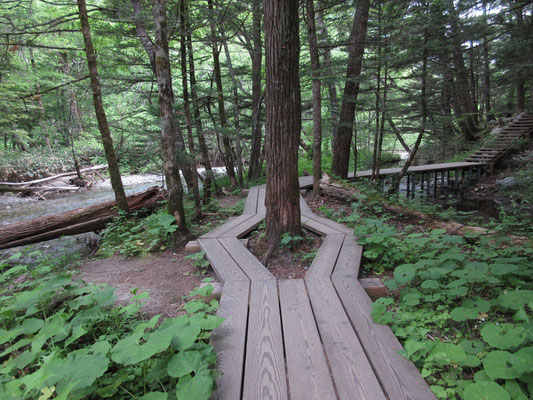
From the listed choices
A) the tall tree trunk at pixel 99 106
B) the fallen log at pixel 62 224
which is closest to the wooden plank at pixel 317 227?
the tall tree trunk at pixel 99 106

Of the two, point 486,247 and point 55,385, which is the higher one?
point 55,385

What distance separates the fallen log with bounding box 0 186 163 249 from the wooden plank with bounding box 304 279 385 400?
17.7ft

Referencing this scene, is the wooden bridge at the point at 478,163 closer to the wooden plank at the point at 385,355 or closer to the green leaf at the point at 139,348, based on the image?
the wooden plank at the point at 385,355

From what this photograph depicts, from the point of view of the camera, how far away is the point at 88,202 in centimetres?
1055

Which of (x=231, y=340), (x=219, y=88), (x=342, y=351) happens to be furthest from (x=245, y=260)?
(x=219, y=88)

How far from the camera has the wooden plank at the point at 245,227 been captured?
4422mm

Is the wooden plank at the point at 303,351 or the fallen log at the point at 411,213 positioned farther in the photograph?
the fallen log at the point at 411,213

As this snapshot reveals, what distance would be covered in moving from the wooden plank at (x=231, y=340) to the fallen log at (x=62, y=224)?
15.1 ft

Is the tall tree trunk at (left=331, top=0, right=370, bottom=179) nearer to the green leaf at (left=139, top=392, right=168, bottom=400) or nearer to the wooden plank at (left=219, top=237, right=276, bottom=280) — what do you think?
the wooden plank at (left=219, top=237, right=276, bottom=280)

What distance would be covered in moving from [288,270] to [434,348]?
1847mm

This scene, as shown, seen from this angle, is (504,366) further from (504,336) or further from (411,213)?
(411,213)

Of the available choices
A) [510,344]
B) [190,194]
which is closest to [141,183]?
[190,194]

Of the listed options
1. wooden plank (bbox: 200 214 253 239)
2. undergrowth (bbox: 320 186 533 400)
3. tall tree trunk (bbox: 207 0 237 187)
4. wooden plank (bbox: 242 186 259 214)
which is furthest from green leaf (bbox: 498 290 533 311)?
tall tree trunk (bbox: 207 0 237 187)

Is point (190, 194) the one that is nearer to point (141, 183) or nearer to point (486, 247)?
point (486, 247)
